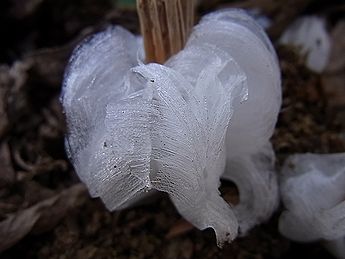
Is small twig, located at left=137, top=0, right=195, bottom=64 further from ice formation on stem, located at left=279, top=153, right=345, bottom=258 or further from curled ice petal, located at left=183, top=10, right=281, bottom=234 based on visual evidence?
ice formation on stem, located at left=279, top=153, right=345, bottom=258

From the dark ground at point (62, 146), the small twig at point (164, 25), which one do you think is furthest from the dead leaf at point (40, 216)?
the small twig at point (164, 25)

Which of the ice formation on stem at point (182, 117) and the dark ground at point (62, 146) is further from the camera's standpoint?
the dark ground at point (62, 146)

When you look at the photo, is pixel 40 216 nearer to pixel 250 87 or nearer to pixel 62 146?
pixel 62 146

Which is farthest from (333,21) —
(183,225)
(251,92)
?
(183,225)

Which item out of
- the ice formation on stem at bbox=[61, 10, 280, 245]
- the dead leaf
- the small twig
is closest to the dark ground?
the dead leaf

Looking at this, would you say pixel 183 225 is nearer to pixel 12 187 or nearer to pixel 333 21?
pixel 12 187

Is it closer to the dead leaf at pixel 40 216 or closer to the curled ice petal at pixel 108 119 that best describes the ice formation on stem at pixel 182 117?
the curled ice petal at pixel 108 119

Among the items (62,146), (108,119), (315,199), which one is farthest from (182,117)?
(62,146)
